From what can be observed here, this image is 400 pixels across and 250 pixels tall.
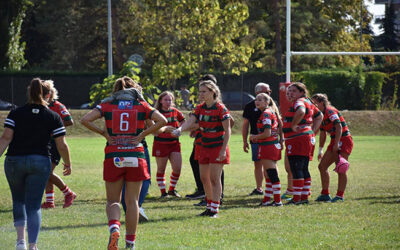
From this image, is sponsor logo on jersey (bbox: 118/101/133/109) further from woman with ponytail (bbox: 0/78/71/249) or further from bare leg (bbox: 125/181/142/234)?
bare leg (bbox: 125/181/142/234)

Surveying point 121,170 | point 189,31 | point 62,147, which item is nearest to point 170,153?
point 62,147

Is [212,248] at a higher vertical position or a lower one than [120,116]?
lower

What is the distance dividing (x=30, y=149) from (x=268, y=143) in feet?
15.5

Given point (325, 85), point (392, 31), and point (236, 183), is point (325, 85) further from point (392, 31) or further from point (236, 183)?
point (392, 31)

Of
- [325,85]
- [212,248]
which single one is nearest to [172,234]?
[212,248]

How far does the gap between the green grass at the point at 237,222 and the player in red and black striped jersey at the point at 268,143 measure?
0.40m

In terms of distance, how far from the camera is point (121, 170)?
6617mm

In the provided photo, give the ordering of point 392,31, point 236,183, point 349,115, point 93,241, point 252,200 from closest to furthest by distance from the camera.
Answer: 1. point 93,241
2. point 252,200
3. point 236,183
4. point 349,115
5. point 392,31

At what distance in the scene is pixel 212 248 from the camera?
22.7 feet

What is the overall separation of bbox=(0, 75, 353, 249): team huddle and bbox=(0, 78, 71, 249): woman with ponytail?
0.31 ft

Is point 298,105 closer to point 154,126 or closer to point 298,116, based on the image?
point 298,116

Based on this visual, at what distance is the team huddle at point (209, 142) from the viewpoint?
6.64 m

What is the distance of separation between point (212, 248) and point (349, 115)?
2884 cm

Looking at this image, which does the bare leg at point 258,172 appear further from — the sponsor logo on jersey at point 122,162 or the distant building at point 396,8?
the distant building at point 396,8
